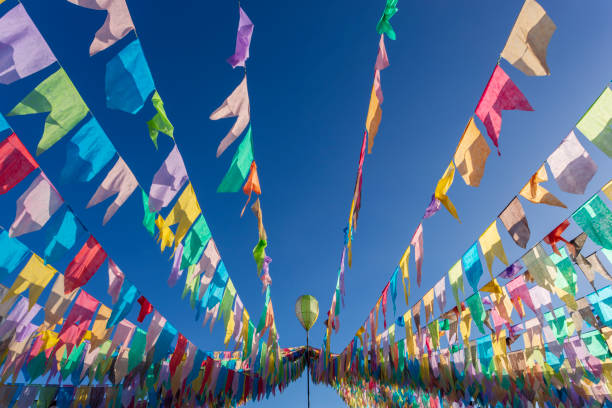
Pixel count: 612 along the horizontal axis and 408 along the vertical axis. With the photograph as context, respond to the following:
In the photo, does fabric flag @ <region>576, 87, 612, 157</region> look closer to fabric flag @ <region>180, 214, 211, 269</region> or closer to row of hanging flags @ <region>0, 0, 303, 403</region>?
row of hanging flags @ <region>0, 0, 303, 403</region>

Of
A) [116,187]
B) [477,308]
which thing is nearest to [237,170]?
[116,187]

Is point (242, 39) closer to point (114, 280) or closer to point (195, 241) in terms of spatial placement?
point (195, 241)

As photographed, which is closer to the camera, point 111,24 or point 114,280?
point 111,24

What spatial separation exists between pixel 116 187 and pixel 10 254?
4.97 ft

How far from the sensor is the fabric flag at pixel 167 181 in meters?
2.76

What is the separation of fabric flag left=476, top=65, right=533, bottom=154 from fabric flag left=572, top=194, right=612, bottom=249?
147 centimetres

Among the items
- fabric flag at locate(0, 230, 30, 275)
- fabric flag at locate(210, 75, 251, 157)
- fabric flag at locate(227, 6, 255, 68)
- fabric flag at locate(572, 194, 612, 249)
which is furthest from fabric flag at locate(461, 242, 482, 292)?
fabric flag at locate(0, 230, 30, 275)

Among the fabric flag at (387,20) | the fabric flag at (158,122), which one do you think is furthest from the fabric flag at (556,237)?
the fabric flag at (158,122)

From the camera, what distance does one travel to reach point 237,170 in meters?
3.02

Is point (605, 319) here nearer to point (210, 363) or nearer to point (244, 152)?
point (244, 152)

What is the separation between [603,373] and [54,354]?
11.6 m

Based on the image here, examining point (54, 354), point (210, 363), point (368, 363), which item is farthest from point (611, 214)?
point (54, 354)

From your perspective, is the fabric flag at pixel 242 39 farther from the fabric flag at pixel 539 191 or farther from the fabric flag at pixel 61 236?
the fabric flag at pixel 539 191

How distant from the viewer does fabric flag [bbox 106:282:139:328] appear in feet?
11.6
